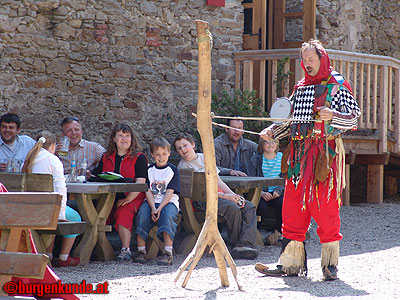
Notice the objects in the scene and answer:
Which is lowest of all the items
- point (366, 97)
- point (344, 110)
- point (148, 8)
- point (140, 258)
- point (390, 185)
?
point (140, 258)

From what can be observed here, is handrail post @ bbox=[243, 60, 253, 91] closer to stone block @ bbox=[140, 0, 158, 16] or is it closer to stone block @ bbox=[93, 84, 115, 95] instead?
stone block @ bbox=[140, 0, 158, 16]

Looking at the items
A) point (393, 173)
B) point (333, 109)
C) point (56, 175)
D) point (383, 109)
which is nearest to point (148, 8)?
point (383, 109)

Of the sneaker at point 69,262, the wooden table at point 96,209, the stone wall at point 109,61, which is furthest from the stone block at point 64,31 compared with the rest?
the sneaker at point 69,262

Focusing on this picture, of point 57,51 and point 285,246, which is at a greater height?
point 57,51

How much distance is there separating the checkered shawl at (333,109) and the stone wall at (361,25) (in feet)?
17.6

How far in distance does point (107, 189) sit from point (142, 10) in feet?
11.6

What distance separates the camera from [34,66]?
7422 millimetres

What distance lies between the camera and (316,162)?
15.6 ft

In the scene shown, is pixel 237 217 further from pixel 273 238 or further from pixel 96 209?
pixel 96 209

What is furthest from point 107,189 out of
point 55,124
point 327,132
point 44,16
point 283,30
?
point 283,30

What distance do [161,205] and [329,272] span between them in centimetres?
168

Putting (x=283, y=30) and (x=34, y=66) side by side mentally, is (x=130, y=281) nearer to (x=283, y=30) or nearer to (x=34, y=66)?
(x=34, y=66)

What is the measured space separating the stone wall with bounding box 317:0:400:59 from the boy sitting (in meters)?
4.88

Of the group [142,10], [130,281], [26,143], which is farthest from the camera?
[142,10]
